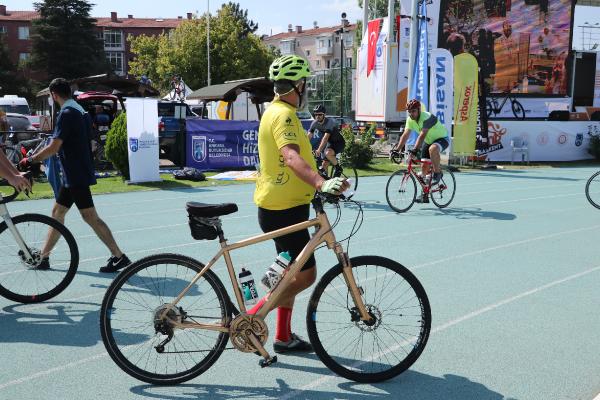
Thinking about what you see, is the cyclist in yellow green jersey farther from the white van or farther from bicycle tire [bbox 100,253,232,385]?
the white van

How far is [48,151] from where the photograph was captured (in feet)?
20.2

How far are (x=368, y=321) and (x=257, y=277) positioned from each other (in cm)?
278

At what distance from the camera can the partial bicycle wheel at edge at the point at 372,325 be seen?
3.96m

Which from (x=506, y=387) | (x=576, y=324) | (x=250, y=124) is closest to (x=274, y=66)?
(x=506, y=387)

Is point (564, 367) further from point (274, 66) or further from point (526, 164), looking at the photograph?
point (526, 164)

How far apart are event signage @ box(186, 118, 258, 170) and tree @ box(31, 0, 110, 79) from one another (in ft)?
149

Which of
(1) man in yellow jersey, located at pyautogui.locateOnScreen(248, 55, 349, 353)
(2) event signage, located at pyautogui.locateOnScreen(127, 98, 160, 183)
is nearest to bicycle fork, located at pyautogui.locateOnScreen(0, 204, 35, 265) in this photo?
(1) man in yellow jersey, located at pyautogui.locateOnScreen(248, 55, 349, 353)

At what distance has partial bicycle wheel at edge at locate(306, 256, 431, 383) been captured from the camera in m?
3.96

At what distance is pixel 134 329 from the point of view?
4191mm

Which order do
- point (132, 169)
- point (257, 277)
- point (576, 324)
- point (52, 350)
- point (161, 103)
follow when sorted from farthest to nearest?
point (161, 103) → point (132, 169) → point (257, 277) → point (576, 324) → point (52, 350)

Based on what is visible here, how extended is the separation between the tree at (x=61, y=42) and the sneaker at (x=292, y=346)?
60.6 metres

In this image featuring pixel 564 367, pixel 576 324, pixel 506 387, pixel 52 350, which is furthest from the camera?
pixel 576 324

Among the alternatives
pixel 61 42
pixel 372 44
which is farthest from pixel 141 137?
pixel 61 42

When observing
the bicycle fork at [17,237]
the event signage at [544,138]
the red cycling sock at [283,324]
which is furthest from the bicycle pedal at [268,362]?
the event signage at [544,138]
